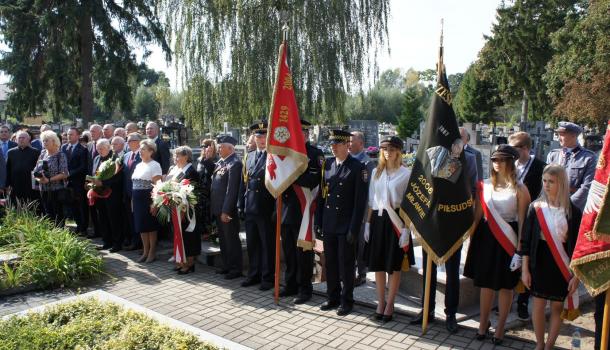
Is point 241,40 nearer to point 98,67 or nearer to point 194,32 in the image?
point 194,32

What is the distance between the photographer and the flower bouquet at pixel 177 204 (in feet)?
22.3

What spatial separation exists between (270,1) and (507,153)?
11.5 metres

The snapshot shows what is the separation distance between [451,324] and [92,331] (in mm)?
3446

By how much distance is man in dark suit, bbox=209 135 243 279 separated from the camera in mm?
6746

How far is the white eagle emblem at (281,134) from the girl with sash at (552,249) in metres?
2.81

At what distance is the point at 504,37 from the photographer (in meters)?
40.6

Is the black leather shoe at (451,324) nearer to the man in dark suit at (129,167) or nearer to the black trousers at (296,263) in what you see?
the black trousers at (296,263)

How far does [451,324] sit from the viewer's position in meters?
5.00

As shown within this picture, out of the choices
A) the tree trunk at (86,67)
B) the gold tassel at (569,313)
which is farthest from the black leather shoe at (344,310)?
the tree trunk at (86,67)

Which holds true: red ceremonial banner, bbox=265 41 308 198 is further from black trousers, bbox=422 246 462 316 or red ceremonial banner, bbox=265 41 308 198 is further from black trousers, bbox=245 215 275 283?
black trousers, bbox=422 246 462 316

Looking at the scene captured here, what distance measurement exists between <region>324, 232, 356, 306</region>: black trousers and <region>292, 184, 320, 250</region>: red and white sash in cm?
27

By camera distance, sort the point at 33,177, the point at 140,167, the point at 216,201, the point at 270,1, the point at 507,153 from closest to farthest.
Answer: the point at 507,153 < the point at 216,201 < the point at 140,167 < the point at 33,177 < the point at 270,1

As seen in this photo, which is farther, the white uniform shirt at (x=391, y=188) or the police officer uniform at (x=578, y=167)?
the police officer uniform at (x=578, y=167)

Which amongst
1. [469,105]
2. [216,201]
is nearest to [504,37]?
[469,105]
